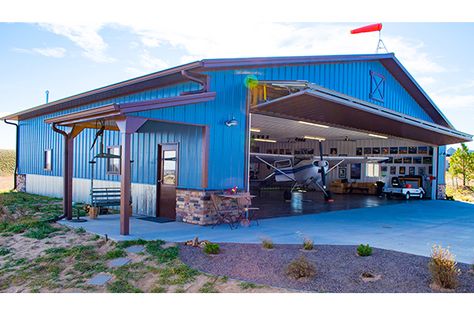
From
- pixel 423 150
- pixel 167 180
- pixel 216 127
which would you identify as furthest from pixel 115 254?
pixel 423 150

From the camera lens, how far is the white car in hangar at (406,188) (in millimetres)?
20172

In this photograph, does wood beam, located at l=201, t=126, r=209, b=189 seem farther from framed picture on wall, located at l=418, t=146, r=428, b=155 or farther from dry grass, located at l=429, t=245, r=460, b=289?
framed picture on wall, located at l=418, t=146, r=428, b=155

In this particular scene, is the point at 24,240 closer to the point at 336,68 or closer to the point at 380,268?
the point at 380,268

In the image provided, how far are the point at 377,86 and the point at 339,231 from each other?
8359 millimetres

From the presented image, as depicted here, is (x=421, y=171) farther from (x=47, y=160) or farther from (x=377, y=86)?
(x=47, y=160)

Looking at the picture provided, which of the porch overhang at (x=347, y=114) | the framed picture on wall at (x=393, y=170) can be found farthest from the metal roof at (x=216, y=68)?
the framed picture on wall at (x=393, y=170)

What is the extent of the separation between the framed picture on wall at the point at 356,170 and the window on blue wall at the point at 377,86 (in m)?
8.95

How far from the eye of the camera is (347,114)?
43.9ft

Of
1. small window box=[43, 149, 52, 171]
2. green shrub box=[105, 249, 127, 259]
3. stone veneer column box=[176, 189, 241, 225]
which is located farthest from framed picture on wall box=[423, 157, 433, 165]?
small window box=[43, 149, 52, 171]

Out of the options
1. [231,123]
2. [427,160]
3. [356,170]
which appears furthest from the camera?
[356,170]

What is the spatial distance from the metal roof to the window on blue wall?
645 mm

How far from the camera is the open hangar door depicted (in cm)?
1153

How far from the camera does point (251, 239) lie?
8266mm

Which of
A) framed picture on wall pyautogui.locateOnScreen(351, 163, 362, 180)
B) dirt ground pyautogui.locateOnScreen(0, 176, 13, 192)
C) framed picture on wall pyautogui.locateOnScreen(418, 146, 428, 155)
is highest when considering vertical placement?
framed picture on wall pyautogui.locateOnScreen(418, 146, 428, 155)
